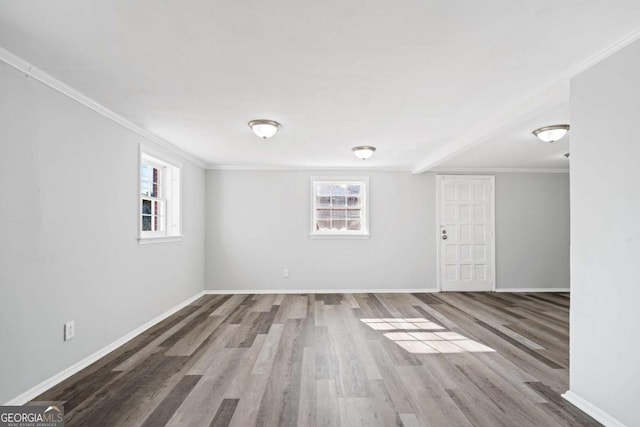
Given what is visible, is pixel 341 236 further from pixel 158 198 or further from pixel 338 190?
pixel 158 198

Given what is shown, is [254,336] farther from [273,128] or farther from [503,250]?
[503,250]

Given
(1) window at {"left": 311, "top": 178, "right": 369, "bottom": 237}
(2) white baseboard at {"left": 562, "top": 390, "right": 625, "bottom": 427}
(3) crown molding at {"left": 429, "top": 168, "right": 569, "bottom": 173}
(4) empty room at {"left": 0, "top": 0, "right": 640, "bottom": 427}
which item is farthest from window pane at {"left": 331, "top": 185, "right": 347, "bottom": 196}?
(2) white baseboard at {"left": 562, "top": 390, "right": 625, "bottom": 427}

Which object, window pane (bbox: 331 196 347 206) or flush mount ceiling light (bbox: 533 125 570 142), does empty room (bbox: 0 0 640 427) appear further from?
window pane (bbox: 331 196 347 206)

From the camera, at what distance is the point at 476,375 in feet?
9.32

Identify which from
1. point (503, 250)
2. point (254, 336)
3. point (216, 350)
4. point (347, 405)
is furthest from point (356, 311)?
point (503, 250)

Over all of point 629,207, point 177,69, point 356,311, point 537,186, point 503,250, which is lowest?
point 356,311

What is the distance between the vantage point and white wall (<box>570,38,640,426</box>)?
6.52 ft

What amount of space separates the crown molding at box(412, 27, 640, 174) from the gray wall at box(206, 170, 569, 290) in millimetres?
2092

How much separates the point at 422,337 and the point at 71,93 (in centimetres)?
391

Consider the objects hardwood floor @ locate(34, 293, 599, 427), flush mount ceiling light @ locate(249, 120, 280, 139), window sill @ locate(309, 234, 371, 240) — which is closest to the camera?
hardwood floor @ locate(34, 293, 599, 427)

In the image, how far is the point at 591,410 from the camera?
7.34 ft

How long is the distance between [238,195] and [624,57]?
5.34 metres

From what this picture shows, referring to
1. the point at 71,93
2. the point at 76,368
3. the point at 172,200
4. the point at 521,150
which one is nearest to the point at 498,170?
the point at 521,150

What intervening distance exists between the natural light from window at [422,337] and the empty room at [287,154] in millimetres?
46
